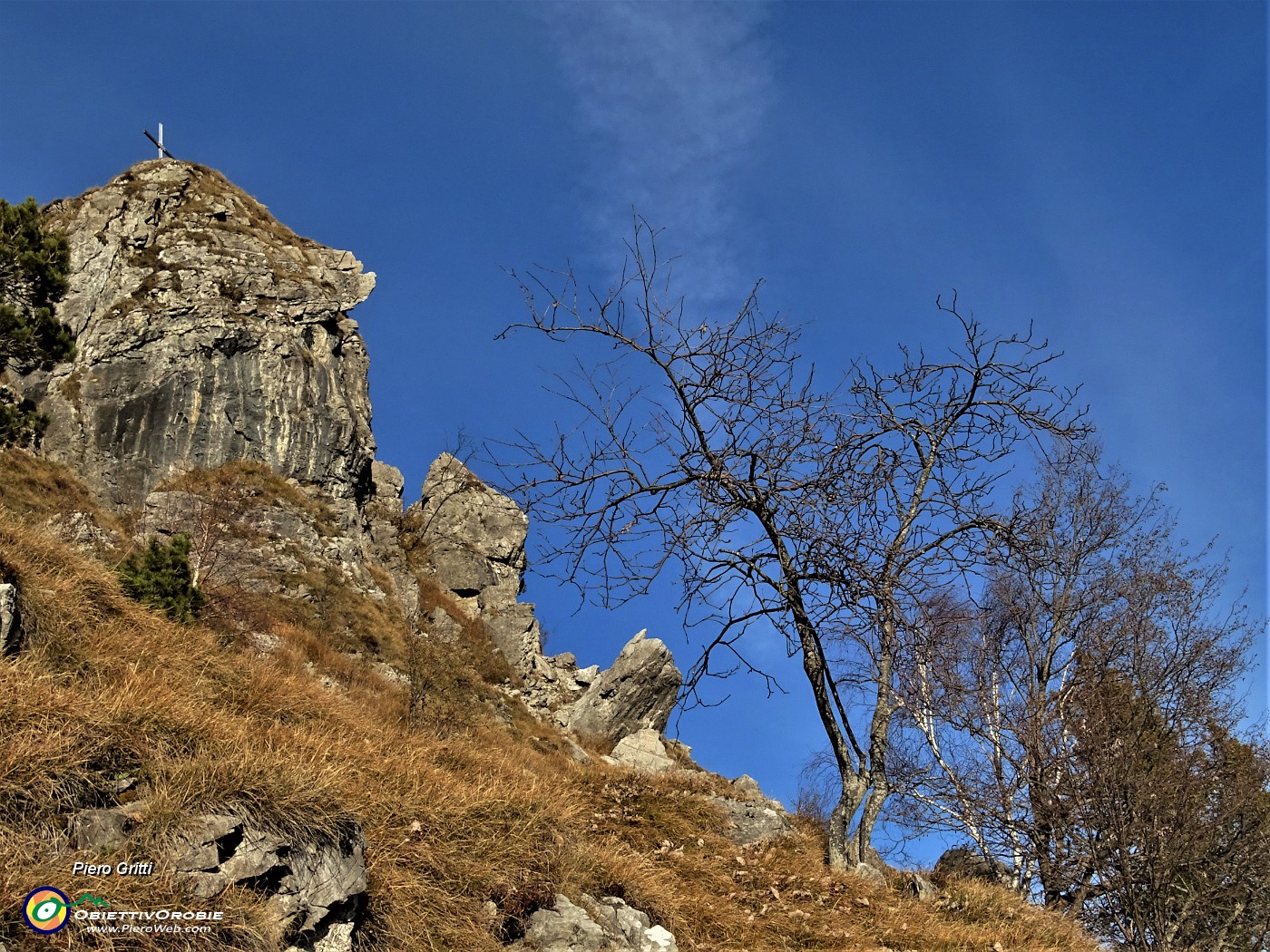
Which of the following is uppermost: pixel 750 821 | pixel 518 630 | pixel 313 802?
pixel 518 630

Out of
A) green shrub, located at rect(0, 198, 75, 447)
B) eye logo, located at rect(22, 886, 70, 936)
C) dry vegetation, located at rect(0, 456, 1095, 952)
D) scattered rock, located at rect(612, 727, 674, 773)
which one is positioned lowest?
eye logo, located at rect(22, 886, 70, 936)

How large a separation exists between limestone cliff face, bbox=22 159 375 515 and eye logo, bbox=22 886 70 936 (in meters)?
24.2

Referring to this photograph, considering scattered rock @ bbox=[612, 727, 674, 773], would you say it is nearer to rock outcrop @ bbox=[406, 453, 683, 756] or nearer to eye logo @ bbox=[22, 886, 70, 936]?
rock outcrop @ bbox=[406, 453, 683, 756]

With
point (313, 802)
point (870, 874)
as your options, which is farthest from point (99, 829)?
point (870, 874)

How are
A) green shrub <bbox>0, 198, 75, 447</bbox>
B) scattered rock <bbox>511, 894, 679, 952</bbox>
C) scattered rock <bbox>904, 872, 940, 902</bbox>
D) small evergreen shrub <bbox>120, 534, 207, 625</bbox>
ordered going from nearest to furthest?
scattered rock <bbox>511, 894, 679, 952</bbox> < scattered rock <bbox>904, 872, 940, 902</bbox> < small evergreen shrub <bbox>120, 534, 207, 625</bbox> < green shrub <bbox>0, 198, 75, 447</bbox>

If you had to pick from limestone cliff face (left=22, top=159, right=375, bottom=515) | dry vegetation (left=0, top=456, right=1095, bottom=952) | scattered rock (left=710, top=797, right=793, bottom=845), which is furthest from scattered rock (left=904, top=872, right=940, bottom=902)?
limestone cliff face (left=22, top=159, right=375, bottom=515)

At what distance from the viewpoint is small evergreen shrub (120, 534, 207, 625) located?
9851 millimetres

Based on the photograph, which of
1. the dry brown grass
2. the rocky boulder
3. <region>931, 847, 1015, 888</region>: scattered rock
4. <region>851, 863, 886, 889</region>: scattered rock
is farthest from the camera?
the rocky boulder

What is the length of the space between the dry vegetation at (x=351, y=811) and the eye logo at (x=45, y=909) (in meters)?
0.06

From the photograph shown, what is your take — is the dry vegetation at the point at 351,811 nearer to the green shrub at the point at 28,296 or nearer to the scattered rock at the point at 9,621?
the scattered rock at the point at 9,621

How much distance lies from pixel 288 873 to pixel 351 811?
693 mm

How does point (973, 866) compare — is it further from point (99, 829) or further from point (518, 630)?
point (518, 630)

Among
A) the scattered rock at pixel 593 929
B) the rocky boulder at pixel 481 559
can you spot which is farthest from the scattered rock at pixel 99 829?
the rocky boulder at pixel 481 559

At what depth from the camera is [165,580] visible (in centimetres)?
1076
